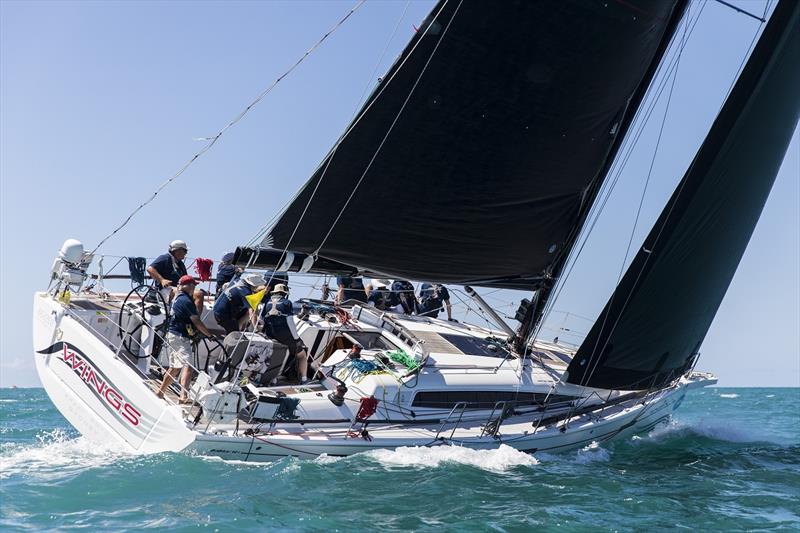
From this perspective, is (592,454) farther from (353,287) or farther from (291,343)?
(353,287)

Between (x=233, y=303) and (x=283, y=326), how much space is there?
744 mm

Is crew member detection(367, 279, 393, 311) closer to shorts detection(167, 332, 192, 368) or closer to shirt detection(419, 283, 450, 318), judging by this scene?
shirt detection(419, 283, 450, 318)

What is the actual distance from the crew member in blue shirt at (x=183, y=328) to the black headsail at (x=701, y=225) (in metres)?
4.87

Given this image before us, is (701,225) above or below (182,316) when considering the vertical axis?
above

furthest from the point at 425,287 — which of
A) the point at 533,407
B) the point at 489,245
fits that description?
the point at 533,407

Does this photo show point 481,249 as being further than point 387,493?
Yes

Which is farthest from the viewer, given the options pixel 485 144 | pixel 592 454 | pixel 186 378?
pixel 485 144

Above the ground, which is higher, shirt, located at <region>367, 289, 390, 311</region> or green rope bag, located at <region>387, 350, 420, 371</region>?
shirt, located at <region>367, 289, 390, 311</region>

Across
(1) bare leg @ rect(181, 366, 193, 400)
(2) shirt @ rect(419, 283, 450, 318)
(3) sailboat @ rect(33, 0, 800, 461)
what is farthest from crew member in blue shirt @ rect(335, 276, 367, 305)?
(1) bare leg @ rect(181, 366, 193, 400)

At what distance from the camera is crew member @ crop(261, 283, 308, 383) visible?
30.7 feet

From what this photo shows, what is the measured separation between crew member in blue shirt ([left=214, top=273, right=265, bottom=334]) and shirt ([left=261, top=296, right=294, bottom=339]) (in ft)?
1.11

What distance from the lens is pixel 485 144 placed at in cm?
1017

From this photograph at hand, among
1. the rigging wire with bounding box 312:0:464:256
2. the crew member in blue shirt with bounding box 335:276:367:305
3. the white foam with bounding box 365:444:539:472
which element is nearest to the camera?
the white foam with bounding box 365:444:539:472

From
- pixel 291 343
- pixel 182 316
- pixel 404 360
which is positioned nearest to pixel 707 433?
pixel 404 360
